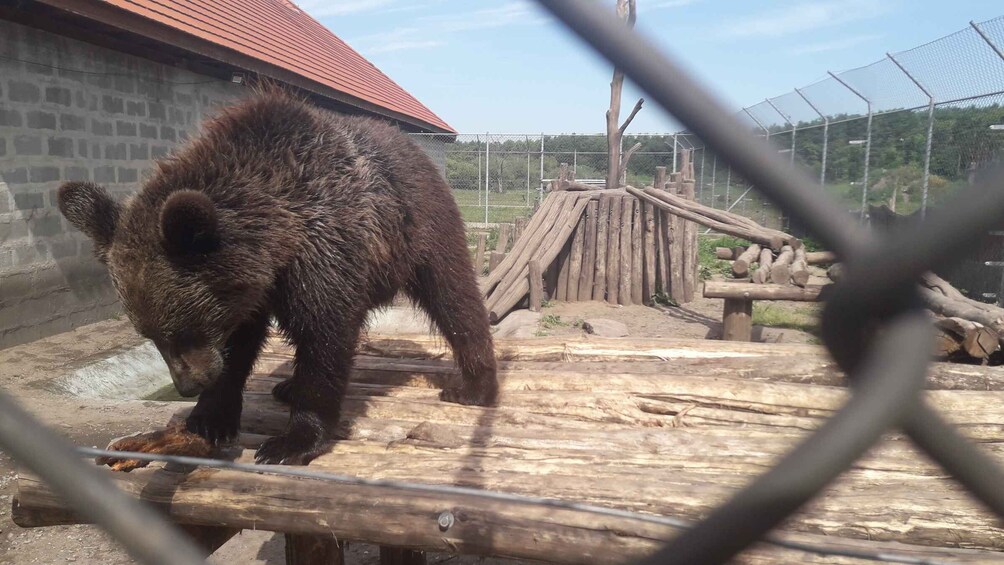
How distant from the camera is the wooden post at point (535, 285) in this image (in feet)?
33.8

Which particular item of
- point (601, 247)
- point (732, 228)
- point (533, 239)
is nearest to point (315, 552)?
point (533, 239)

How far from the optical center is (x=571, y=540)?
2141 mm

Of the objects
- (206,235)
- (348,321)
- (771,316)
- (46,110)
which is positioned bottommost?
(771,316)

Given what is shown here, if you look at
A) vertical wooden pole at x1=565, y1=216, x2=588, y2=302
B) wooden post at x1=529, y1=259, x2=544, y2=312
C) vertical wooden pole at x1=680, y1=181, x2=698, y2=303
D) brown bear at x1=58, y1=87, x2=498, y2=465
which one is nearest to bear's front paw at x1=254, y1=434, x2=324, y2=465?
brown bear at x1=58, y1=87, x2=498, y2=465

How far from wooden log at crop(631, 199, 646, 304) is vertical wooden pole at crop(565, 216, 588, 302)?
2.89ft

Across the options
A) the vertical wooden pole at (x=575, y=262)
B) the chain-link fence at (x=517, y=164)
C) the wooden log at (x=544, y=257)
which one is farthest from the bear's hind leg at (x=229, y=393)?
the chain-link fence at (x=517, y=164)

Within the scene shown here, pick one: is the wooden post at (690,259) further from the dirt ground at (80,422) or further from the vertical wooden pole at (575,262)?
the dirt ground at (80,422)

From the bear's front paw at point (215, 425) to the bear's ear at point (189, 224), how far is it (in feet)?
2.88

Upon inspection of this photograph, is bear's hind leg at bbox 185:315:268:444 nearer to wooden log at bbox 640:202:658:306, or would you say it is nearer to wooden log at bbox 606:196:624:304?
wooden log at bbox 606:196:624:304

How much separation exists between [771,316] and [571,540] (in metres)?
9.13

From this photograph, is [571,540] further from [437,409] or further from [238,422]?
[238,422]

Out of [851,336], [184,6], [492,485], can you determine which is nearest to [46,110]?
[184,6]

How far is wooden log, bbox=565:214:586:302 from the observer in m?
11.2

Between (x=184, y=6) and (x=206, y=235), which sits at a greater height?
(x=184, y=6)
